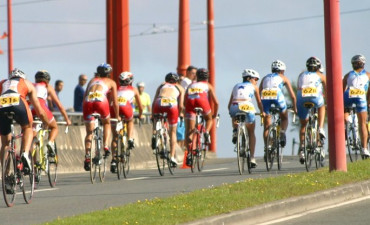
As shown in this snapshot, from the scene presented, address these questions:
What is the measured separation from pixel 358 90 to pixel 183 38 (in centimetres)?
1321

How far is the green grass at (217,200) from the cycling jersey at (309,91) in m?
3.69

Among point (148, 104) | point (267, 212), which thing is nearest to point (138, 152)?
point (148, 104)

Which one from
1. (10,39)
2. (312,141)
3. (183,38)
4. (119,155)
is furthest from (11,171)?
(10,39)

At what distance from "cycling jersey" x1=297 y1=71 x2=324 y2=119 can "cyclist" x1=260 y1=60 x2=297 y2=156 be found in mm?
162

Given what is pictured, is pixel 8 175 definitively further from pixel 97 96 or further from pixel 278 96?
pixel 278 96

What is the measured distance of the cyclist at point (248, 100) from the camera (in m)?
23.0

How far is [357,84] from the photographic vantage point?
2402cm

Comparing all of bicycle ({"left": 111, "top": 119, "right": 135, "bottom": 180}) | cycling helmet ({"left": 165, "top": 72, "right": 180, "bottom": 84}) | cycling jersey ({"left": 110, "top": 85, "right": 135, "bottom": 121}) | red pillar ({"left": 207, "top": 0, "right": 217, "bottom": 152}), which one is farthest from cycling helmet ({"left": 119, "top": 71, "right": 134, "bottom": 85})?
red pillar ({"left": 207, "top": 0, "right": 217, "bottom": 152})

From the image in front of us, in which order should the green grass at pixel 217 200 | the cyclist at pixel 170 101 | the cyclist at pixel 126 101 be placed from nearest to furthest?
the green grass at pixel 217 200
the cyclist at pixel 126 101
the cyclist at pixel 170 101

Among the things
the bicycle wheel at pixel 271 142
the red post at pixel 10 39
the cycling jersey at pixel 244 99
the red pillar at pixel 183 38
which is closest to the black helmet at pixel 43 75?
the cycling jersey at pixel 244 99

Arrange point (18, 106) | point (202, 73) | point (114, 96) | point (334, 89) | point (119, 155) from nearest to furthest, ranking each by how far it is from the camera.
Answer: point (18, 106)
point (334, 89)
point (114, 96)
point (119, 155)
point (202, 73)

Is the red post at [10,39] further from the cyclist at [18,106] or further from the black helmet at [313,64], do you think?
the cyclist at [18,106]

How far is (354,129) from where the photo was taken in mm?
24281

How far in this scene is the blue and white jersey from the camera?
78.8ft
